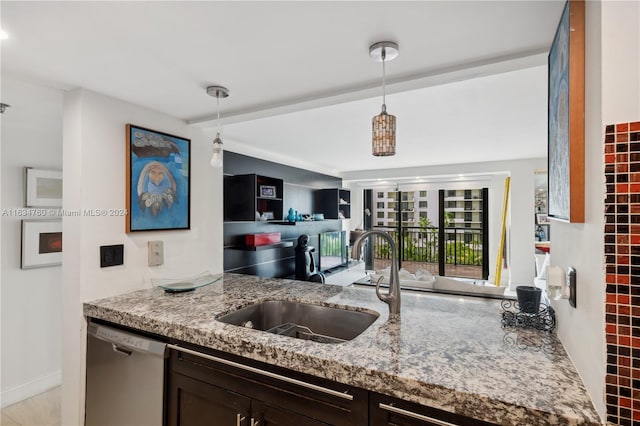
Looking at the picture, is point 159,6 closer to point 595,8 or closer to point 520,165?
point 595,8

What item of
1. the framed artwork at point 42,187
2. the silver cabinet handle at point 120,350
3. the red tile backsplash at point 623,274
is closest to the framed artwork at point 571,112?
the red tile backsplash at point 623,274

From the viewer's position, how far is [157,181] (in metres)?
2.17

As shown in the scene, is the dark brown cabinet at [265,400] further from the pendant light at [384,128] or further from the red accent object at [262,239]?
the red accent object at [262,239]

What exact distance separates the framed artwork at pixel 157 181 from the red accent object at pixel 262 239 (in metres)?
1.30

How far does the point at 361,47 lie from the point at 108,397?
86.3 inches

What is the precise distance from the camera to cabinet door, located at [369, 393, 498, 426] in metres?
0.90

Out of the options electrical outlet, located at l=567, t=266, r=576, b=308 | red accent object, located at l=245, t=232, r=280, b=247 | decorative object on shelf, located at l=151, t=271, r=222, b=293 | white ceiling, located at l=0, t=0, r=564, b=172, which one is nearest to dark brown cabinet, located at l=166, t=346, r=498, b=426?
electrical outlet, located at l=567, t=266, r=576, b=308

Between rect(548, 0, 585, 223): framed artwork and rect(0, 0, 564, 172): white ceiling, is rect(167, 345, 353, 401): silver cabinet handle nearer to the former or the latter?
rect(548, 0, 585, 223): framed artwork

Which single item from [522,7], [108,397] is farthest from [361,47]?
[108,397]

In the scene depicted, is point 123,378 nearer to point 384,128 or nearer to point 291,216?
point 384,128

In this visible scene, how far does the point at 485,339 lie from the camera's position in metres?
1.25

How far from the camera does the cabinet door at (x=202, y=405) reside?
4.10 feet

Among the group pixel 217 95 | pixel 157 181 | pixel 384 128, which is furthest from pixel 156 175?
pixel 384 128

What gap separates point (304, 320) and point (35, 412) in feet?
7.56
